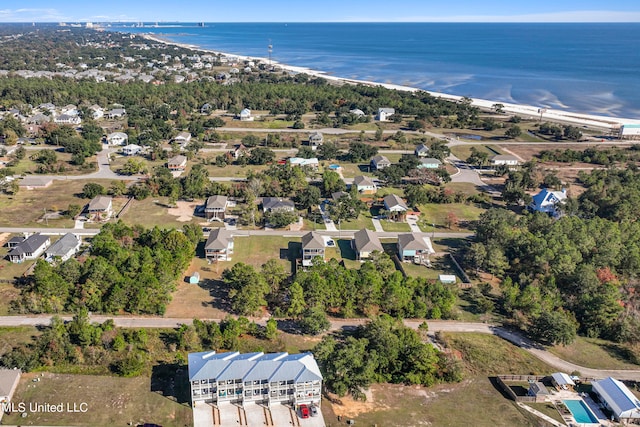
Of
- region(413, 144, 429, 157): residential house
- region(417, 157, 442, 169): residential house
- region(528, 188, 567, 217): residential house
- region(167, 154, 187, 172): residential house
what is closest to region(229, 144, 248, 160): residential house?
region(167, 154, 187, 172): residential house

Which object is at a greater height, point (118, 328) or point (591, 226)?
point (591, 226)

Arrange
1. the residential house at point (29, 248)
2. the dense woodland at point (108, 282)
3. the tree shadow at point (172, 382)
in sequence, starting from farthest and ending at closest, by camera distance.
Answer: the residential house at point (29, 248) → the dense woodland at point (108, 282) → the tree shadow at point (172, 382)

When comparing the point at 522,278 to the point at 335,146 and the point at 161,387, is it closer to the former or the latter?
the point at 161,387

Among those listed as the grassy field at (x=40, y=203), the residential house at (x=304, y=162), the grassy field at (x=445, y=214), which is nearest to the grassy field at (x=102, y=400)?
the grassy field at (x=40, y=203)

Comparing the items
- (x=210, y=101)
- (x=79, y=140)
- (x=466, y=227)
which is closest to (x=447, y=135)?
(x=466, y=227)

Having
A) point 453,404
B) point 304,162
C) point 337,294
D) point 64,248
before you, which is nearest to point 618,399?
point 453,404

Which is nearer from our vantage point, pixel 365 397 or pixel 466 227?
pixel 365 397

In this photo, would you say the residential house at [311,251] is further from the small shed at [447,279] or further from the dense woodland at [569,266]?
the dense woodland at [569,266]
